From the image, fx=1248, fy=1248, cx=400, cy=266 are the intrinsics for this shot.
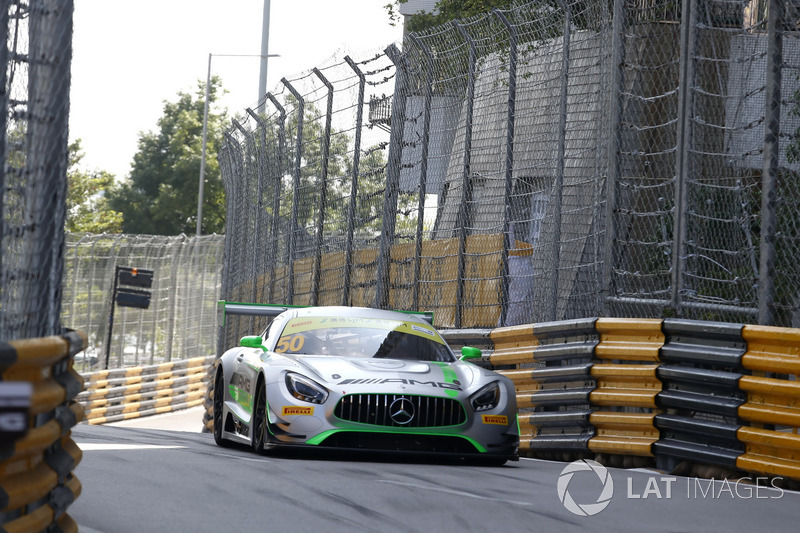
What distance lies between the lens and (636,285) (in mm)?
10070

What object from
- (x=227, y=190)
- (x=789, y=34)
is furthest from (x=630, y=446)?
(x=227, y=190)

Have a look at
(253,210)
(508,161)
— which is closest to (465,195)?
(508,161)

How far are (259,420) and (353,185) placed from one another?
6.95 metres

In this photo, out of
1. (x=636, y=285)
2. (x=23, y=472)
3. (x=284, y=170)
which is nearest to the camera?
(x=23, y=472)

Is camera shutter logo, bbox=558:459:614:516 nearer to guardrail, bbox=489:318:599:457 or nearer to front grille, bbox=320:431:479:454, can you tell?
guardrail, bbox=489:318:599:457

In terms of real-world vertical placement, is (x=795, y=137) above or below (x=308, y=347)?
above

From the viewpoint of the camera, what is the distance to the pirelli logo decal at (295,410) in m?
8.20

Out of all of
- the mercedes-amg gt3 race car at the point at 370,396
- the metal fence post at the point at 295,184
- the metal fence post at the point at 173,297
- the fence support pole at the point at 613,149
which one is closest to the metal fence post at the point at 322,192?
A: the metal fence post at the point at 295,184

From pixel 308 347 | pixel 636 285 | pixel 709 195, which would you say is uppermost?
pixel 709 195

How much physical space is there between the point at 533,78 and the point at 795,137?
15.0ft

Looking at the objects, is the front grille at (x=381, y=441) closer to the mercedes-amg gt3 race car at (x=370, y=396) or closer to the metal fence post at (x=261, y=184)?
the mercedes-amg gt3 race car at (x=370, y=396)

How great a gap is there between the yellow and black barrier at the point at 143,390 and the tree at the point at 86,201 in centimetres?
2779

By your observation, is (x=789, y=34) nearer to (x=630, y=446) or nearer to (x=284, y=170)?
(x=630, y=446)

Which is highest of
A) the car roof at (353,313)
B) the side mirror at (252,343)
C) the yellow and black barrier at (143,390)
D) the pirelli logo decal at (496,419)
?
the car roof at (353,313)
